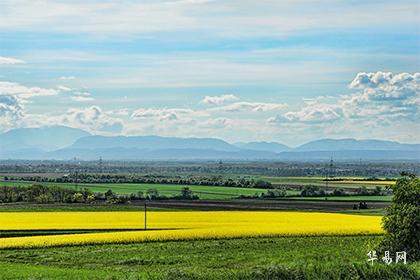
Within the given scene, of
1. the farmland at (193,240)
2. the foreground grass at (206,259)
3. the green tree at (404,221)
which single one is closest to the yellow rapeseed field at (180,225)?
the farmland at (193,240)

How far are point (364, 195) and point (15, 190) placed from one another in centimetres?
3015

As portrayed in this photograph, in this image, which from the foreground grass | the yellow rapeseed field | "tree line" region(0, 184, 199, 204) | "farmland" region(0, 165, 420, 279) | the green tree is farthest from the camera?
"tree line" region(0, 184, 199, 204)

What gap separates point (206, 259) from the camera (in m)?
28.3

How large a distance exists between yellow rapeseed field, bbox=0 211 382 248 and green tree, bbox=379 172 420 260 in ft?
32.2

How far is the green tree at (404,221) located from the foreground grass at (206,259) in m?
1.30

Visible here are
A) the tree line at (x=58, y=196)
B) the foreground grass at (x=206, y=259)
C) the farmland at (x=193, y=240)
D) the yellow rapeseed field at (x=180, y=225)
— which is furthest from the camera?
the tree line at (x=58, y=196)

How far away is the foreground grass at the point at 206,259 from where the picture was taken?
62.7ft

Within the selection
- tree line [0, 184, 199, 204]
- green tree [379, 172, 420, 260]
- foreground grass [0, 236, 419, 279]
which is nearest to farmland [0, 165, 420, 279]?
foreground grass [0, 236, 419, 279]

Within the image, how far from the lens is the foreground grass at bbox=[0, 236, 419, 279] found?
1911cm

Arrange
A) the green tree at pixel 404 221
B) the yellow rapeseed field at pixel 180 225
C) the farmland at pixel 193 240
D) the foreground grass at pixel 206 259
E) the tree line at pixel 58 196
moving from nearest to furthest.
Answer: the foreground grass at pixel 206 259
the farmland at pixel 193 240
the green tree at pixel 404 221
the yellow rapeseed field at pixel 180 225
the tree line at pixel 58 196

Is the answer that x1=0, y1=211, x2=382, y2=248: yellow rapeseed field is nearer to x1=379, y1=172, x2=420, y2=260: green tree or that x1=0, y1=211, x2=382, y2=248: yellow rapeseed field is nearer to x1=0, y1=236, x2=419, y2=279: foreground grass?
x1=0, y1=236, x2=419, y2=279: foreground grass

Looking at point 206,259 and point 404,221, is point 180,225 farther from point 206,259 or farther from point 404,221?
point 404,221

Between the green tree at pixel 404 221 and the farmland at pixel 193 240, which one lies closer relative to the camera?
the farmland at pixel 193 240

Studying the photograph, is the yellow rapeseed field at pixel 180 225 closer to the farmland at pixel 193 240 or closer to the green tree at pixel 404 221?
the farmland at pixel 193 240
